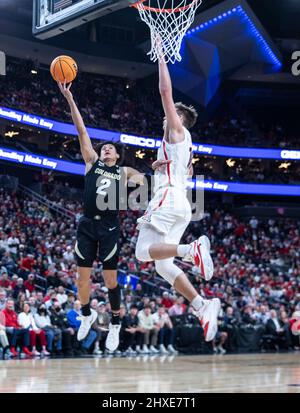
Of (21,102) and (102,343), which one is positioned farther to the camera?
(21,102)

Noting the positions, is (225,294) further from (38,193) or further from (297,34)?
(297,34)

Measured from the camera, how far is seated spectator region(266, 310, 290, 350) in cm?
1992

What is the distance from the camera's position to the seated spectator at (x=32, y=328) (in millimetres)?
14602

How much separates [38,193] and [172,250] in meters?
23.4

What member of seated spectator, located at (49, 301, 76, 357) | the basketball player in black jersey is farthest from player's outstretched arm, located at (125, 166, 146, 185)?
seated spectator, located at (49, 301, 76, 357)

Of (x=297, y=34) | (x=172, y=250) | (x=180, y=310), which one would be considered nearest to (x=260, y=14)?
(x=297, y=34)

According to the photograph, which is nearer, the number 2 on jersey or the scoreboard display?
the number 2 on jersey

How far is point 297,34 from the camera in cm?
3591

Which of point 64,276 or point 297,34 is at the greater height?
point 297,34

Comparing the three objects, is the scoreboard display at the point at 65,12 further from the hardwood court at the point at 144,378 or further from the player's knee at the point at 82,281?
the hardwood court at the point at 144,378

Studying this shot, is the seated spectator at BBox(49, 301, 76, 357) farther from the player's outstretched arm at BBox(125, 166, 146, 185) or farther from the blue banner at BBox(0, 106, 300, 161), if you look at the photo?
the blue banner at BBox(0, 106, 300, 161)

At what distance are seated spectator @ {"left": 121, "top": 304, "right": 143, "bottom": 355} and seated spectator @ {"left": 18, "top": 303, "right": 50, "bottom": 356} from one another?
2.15 meters

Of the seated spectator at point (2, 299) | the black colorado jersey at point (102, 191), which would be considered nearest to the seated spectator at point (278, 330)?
the seated spectator at point (2, 299)
